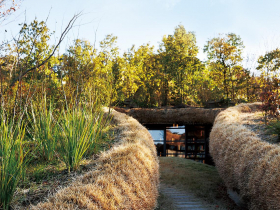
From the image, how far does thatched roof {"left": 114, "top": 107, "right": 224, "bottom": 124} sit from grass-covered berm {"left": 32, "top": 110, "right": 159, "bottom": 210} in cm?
895

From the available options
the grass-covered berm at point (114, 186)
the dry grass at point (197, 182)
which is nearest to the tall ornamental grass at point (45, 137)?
the grass-covered berm at point (114, 186)

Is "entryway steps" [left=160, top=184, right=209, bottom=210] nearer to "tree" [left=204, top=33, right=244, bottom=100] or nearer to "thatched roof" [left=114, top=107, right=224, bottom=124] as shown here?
"thatched roof" [left=114, top=107, right=224, bottom=124]

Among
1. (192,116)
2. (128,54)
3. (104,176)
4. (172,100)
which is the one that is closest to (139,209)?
(104,176)

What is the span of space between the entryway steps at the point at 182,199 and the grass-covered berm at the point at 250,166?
0.90 meters

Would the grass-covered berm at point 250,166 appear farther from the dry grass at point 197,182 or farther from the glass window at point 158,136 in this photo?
the glass window at point 158,136

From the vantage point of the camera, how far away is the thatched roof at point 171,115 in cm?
1297

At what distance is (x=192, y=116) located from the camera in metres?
13.1

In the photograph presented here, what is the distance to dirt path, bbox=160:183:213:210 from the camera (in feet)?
18.0

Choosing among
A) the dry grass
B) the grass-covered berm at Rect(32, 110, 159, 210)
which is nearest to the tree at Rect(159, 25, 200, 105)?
the dry grass

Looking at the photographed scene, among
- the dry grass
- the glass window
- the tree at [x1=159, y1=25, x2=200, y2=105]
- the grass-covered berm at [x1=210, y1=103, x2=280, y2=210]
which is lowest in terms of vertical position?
the dry grass

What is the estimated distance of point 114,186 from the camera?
2.81m

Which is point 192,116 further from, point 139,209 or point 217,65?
point 139,209

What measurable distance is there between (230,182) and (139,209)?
2986 millimetres

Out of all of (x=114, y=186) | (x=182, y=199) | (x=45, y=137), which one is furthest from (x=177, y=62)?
(x=114, y=186)
